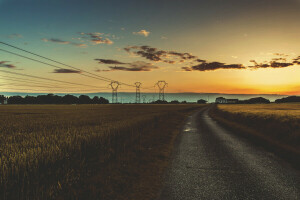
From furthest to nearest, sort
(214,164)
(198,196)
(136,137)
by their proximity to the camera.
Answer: (136,137) → (214,164) → (198,196)

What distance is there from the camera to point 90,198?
547 centimetres

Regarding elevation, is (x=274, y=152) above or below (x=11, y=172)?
below

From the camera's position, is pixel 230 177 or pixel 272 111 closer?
pixel 230 177

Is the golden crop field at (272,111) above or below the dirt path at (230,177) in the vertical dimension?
above

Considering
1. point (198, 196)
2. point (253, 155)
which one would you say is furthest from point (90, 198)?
point (253, 155)

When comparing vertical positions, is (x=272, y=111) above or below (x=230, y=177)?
above

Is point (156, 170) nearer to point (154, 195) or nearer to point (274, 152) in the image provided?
point (154, 195)

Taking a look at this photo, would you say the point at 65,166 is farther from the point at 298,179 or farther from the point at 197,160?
the point at 298,179

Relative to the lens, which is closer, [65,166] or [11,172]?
[11,172]

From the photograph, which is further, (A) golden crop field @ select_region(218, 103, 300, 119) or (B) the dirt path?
(A) golden crop field @ select_region(218, 103, 300, 119)

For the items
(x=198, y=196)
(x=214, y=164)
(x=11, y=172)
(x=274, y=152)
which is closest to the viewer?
(x=11, y=172)

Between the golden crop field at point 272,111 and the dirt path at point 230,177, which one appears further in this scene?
the golden crop field at point 272,111

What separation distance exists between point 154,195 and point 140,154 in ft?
16.6

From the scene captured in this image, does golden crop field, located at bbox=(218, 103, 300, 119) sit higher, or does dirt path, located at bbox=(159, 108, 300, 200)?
golden crop field, located at bbox=(218, 103, 300, 119)
